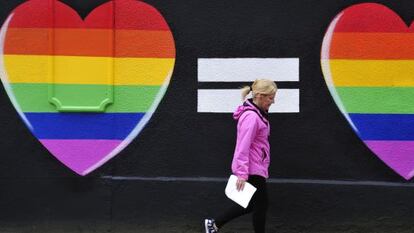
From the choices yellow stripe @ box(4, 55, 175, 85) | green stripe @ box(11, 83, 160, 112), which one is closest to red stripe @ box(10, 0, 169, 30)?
yellow stripe @ box(4, 55, 175, 85)

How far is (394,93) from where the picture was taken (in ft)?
18.3

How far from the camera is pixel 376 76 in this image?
5.57 metres

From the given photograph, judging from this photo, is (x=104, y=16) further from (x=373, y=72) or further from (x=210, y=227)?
(x=373, y=72)

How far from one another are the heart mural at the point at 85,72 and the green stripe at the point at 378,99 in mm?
1789

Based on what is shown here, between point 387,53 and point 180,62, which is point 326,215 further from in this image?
point 180,62

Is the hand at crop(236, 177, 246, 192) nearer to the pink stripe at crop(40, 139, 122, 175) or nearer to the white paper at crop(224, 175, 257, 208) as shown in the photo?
the white paper at crop(224, 175, 257, 208)

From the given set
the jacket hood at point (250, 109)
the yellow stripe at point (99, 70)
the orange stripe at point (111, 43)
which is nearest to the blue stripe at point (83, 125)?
the yellow stripe at point (99, 70)

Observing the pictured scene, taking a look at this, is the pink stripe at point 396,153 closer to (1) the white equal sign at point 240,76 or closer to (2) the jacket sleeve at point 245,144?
(1) the white equal sign at point 240,76

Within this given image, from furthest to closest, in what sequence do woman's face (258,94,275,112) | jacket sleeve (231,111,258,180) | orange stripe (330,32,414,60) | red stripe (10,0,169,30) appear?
red stripe (10,0,169,30)
orange stripe (330,32,414,60)
woman's face (258,94,275,112)
jacket sleeve (231,111,258,180)

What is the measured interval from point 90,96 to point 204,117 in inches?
45.9

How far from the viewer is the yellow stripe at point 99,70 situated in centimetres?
571

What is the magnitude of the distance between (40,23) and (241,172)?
2.58 meters

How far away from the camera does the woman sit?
4824 millimetres

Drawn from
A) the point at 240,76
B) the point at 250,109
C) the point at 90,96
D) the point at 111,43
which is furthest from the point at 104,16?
the point at 250,109
